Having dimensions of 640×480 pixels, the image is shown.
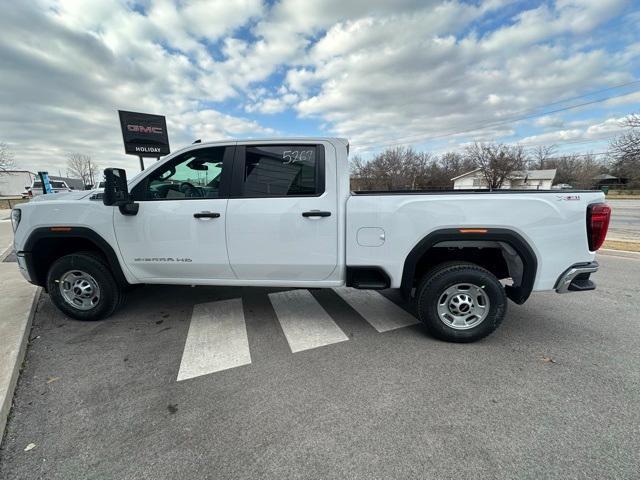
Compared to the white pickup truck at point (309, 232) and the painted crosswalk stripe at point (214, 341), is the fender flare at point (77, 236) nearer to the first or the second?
the white pickup truck at point (309, 232)

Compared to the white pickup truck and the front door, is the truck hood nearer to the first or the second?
the white pickup truck

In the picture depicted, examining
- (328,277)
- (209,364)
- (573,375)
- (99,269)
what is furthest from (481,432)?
(99,269)

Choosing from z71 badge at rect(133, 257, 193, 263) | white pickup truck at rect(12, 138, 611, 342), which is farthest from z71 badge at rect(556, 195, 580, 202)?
z71 badge at rect(133, 257, 193, 263)

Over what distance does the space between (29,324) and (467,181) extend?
2580 inches

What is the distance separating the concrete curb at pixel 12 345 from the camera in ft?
7.45

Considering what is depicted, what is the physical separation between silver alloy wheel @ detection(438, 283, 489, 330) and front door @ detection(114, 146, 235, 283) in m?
2.32

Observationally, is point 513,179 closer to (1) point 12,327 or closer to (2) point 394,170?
(2) point 394,170

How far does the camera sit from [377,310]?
4043mm

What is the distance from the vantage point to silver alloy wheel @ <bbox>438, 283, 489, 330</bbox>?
3092mm

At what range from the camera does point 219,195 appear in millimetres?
3191

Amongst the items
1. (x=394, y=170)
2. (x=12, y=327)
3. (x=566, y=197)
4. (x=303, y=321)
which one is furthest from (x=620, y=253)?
(x=394, y=170)

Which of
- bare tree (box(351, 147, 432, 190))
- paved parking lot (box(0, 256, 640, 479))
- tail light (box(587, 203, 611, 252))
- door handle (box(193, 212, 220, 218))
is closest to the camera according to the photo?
paved parking lot (box(0, 256, 640, 479))

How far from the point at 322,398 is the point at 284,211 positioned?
68.3 inches

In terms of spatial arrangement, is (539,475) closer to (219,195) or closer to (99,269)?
(219,195)
